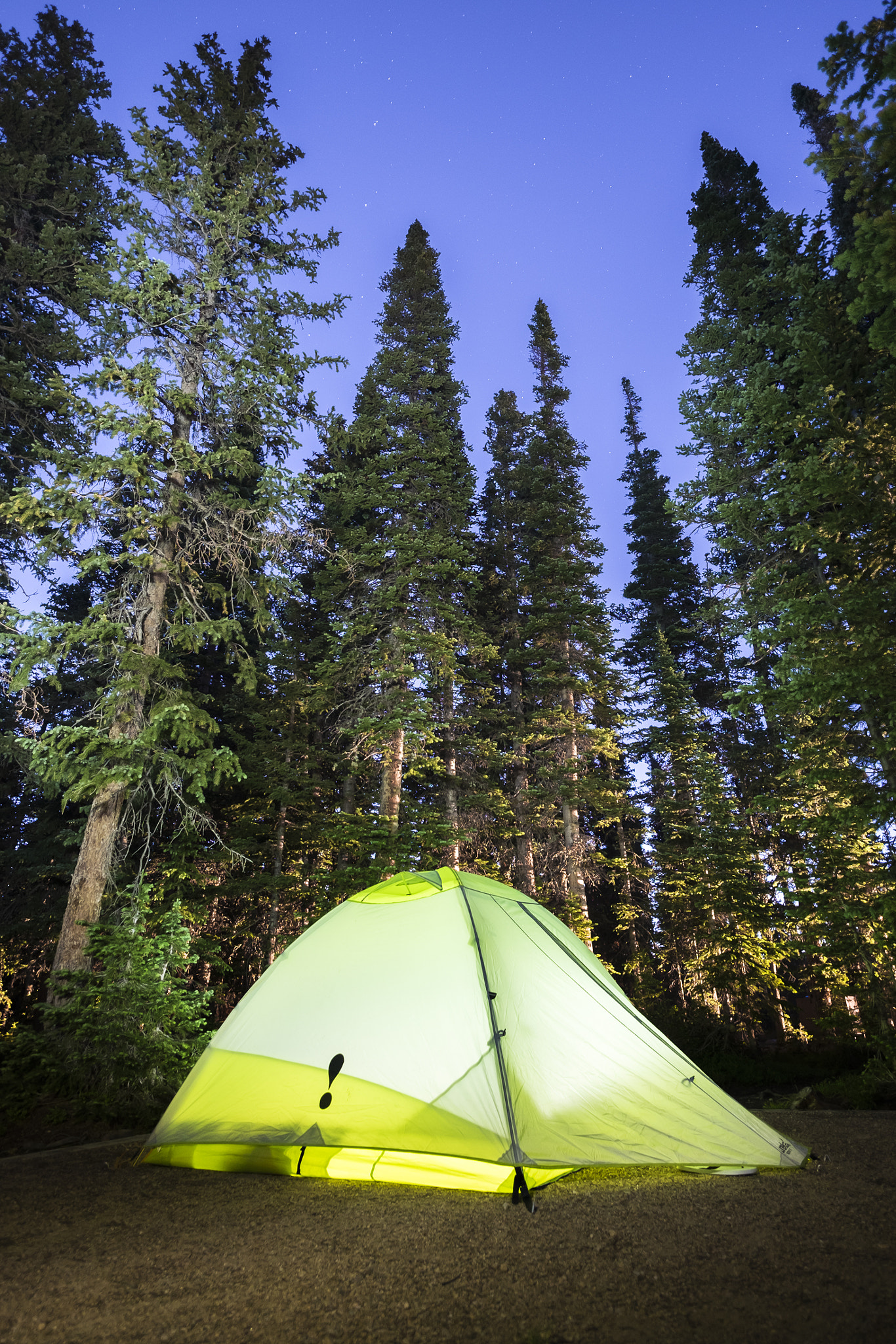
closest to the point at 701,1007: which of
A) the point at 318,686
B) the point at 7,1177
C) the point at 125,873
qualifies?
the point at 318,686

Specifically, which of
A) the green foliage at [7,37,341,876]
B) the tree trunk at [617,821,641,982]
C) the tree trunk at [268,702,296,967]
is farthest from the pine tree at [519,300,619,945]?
the green foliage at [7,37,341,876]

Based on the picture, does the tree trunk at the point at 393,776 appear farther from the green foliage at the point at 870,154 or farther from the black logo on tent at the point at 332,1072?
the green foliage at the point at 870,154

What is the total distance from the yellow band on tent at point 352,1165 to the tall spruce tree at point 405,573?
6.09 m

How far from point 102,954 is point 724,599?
400 inches

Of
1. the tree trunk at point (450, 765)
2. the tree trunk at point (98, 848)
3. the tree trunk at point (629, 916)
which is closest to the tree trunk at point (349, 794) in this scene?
the tree trunk at point (450, 765)

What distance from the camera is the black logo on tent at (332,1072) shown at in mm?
4113

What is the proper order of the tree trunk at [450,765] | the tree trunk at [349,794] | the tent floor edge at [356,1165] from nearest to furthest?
the tent floor edge at [356,1165]
the tree trunk at [349,794]
the tree trunk at [450,765]

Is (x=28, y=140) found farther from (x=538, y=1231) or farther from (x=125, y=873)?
(x=538, y=1231)

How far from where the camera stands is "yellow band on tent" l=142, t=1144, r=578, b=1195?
383 cm

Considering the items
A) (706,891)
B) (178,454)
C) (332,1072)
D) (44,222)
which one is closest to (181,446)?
(178,454)

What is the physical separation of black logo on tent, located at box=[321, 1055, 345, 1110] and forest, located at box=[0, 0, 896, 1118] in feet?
3.06

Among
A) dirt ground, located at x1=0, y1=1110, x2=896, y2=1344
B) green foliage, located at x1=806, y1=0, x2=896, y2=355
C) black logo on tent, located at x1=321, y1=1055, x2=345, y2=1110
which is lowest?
dirt ground, located at x1=0, y1=1110, x2=896, y2=1344

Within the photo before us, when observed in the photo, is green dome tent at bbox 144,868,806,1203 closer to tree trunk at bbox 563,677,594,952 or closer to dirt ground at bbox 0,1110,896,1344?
dirt ground at bbox 0,1110,896,1344

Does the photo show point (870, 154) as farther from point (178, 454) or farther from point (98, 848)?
point (98, 848)
